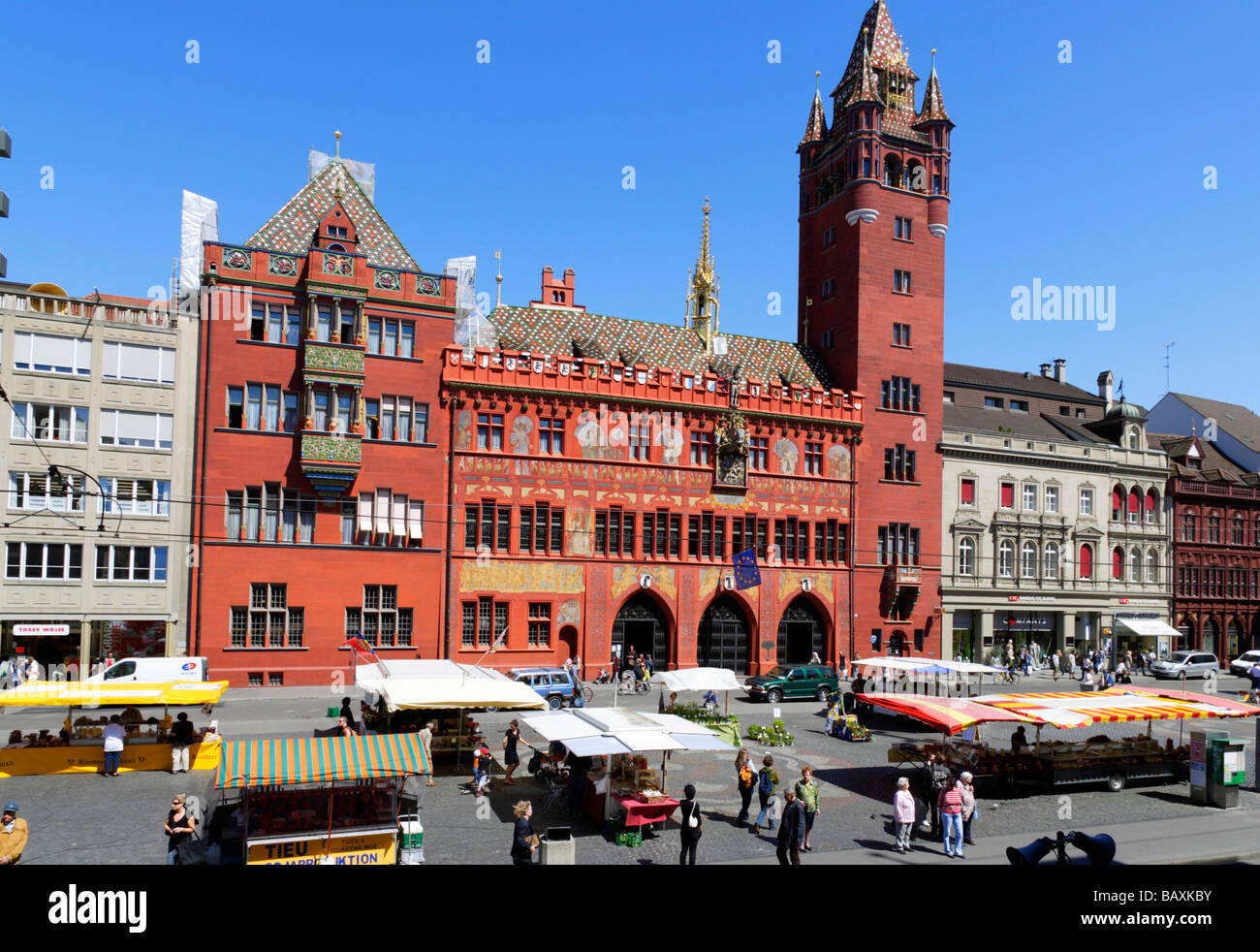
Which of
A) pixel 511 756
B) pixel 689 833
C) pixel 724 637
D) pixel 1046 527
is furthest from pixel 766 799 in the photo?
pixel 1046 527

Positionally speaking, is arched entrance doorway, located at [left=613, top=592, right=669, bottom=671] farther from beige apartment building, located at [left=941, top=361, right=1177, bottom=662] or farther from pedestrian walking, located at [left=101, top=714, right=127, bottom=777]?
pedestrian walking, located at [left=101, top=714, right=127, bottom=777]

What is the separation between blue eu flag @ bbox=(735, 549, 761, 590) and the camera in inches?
1812

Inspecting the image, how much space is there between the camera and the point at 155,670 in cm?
3238

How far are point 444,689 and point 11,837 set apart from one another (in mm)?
11659

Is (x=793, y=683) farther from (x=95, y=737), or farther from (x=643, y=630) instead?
(x=95, y=737)

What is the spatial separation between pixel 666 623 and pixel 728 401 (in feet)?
38.8

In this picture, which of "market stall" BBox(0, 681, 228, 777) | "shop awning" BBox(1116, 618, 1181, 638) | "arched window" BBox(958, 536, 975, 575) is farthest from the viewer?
"shop awning" BBox(1116, 618, 1181, 638)

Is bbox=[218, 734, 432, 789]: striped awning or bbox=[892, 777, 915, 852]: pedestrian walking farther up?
bbox=[218, 734, 432, 789]: striped awning

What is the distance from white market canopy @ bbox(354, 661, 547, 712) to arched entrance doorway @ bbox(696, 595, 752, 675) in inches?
845

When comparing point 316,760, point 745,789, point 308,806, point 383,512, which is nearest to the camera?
point 308,806

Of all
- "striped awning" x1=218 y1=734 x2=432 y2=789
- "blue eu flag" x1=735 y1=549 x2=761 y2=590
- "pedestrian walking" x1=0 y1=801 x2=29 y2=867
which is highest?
"blue eu flag" x1=735 y1=549 x2=761 y2=590

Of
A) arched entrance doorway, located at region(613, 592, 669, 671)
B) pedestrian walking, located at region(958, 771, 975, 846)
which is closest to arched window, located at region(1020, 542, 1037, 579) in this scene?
arched entrance doorway, located at region(613, 592, 669, 671)

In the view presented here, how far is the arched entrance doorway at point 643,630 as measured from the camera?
150ft
